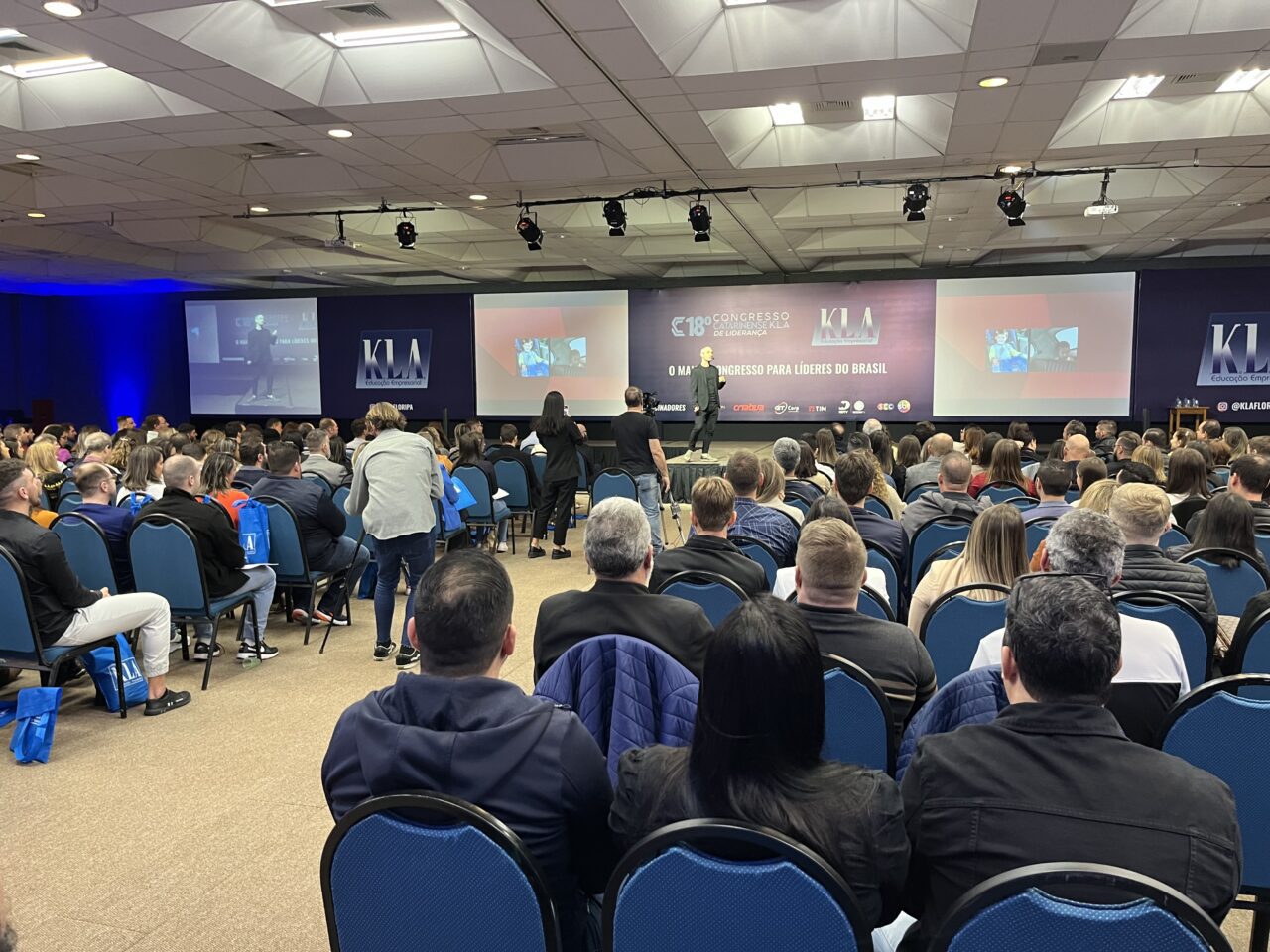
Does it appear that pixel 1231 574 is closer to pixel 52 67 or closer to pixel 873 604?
pixel 873 604

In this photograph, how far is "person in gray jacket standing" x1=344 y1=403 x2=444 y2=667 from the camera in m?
5.17

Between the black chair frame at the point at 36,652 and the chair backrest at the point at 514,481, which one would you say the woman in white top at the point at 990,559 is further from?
the chair backrest at the point at 514,481

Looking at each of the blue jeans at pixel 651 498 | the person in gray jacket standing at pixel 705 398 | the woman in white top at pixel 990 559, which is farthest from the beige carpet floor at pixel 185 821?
the person in gray jacket standing at pixel 705 398

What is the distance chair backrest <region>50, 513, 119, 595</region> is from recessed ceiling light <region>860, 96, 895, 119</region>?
20.6 feet

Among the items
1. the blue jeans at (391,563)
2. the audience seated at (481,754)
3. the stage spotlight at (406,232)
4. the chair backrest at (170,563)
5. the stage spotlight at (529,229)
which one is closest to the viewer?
the audience seated at (481,754)

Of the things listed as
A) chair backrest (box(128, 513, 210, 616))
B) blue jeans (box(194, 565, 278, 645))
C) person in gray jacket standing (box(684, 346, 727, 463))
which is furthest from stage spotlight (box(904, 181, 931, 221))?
chair backrest (box(128, 513, 210, 616))

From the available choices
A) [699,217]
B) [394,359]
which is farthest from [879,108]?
[394,359]

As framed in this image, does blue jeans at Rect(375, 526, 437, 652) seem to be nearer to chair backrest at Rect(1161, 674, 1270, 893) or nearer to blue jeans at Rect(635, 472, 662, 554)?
blue jeans at Rect(635, 472, 662, 554)

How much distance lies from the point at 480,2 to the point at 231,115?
2.67 m

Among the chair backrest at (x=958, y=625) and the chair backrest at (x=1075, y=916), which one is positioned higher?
the chair backrest at (x=1075, y=916)

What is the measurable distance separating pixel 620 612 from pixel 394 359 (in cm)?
1528

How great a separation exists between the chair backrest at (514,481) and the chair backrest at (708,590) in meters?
5.81

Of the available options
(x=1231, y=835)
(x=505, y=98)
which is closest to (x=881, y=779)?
(x=1231, y=835)

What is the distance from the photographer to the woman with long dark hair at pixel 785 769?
131 centimetres
